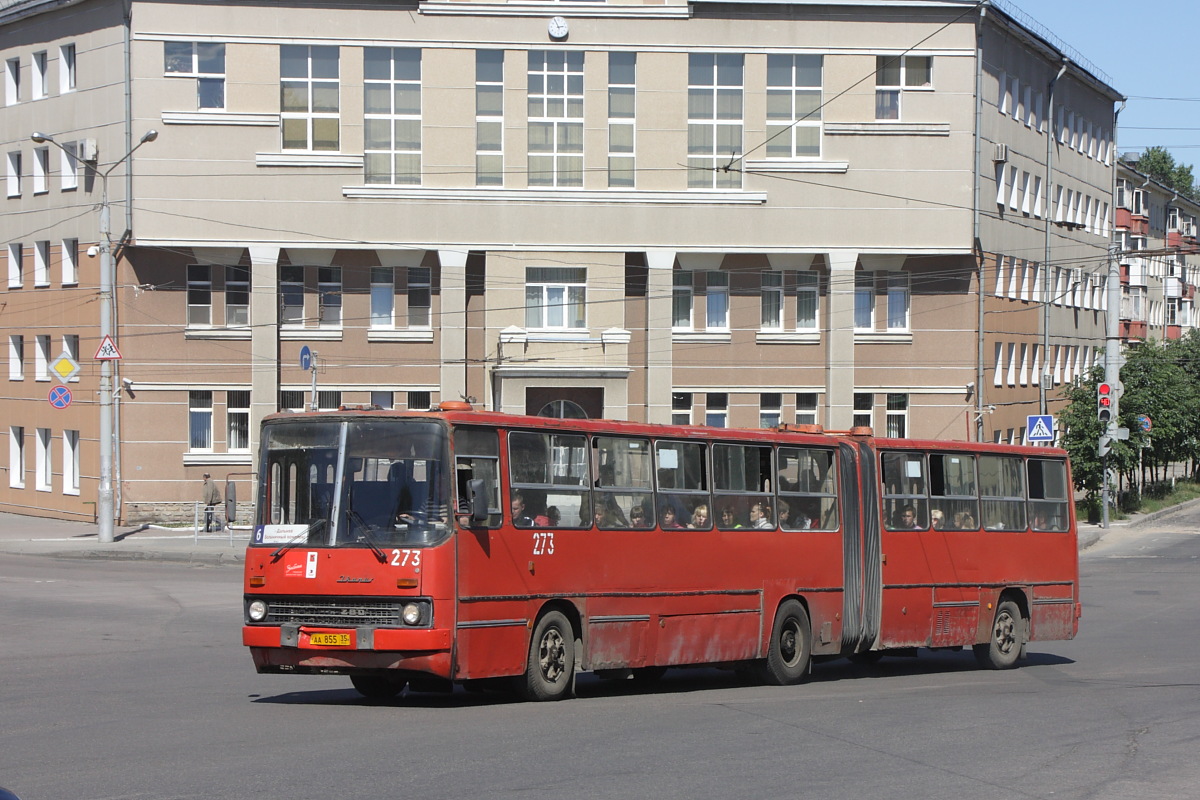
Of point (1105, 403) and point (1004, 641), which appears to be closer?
point (1004, 641)

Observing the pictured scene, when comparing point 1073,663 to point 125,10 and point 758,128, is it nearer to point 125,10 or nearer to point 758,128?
point 758,128

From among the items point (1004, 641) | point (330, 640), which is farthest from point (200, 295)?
point (330, 640)

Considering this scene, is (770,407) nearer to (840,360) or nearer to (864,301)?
(840,360)

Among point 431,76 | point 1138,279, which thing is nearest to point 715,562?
point 431,76

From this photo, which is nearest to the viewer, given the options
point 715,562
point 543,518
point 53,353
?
point 543,518

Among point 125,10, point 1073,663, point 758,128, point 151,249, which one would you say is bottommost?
point 1073,663

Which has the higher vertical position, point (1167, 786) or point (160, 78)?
point (160, 78)

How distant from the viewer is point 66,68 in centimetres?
4303

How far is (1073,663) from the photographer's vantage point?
20.0 meters

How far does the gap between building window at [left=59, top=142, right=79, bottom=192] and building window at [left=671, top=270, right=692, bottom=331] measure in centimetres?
1757

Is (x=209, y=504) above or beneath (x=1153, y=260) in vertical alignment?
beneath

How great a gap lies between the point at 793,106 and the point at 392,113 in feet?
37.8

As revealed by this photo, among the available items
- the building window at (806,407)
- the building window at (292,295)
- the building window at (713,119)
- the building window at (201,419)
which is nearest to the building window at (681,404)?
the building window at (806,407)

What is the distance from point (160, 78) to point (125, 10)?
2.15 metres
